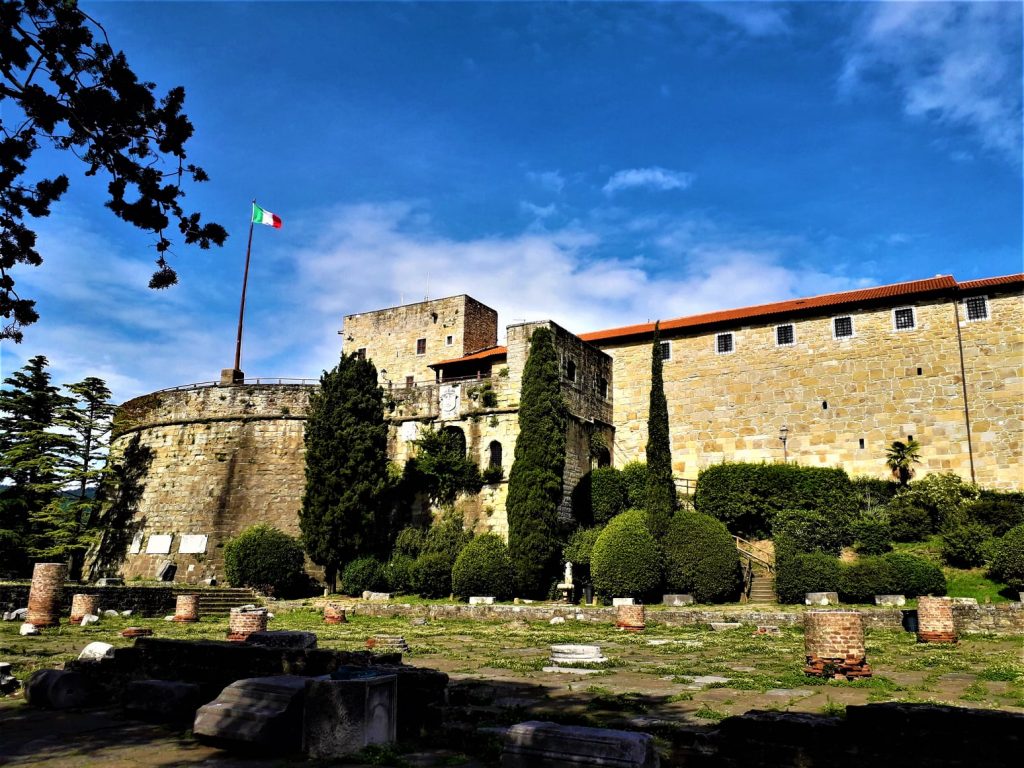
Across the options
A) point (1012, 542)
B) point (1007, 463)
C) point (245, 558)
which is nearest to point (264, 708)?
point (1012, 542)

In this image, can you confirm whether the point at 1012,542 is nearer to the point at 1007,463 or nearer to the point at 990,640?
the point at 990,640

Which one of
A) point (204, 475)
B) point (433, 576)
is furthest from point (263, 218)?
point (433, 576)

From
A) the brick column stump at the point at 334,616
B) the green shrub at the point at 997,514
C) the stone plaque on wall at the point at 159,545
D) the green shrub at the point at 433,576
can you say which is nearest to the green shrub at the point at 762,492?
the green shrub at the point at 997,514

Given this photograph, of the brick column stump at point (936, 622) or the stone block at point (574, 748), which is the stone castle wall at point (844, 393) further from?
the stone block at point (574, 748)

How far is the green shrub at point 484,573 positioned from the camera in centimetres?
2488

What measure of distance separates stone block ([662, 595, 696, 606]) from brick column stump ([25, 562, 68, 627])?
51.9 ft

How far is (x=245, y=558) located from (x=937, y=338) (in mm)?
27622

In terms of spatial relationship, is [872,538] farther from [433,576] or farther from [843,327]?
[433,576]

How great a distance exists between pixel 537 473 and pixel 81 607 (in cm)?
1410

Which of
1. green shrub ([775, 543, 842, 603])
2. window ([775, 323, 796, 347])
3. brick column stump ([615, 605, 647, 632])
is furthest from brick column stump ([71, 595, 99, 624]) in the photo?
window ([775, 323, 796, 347])

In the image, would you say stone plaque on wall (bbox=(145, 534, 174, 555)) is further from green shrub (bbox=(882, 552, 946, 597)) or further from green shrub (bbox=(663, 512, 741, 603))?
green shrub (bbox=(882, 552, 946, 597))

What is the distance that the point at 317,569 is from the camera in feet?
98.5

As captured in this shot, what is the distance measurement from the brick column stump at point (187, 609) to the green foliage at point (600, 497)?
13.9 meters

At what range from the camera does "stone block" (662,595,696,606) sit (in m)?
22.0
